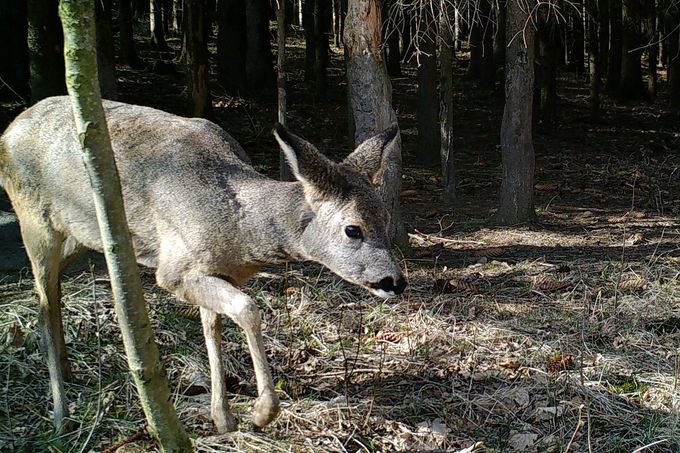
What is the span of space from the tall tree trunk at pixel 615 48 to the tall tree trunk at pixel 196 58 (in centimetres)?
1687

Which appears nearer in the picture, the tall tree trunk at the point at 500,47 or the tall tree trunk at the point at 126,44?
the tall tree trunk at the point at 500,47

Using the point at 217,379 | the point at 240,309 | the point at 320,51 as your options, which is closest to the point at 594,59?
the point at 320,51

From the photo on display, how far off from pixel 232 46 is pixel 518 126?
12.8 metres

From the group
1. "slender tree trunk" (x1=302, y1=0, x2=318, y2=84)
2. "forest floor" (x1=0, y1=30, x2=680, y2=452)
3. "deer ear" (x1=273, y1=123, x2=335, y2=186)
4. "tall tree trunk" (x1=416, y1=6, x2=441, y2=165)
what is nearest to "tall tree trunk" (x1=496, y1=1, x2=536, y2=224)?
"forest floor" (x1=0, y1=30, x2=680, y2=452)

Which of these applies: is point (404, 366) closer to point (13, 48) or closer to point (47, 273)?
point (47, 273)

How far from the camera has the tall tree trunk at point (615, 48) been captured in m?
27.8

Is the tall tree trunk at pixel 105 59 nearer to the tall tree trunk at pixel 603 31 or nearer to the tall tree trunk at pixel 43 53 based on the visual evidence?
the tall tree trunk at pixel 43 53

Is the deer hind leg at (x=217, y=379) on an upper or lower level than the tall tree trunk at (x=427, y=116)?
lower

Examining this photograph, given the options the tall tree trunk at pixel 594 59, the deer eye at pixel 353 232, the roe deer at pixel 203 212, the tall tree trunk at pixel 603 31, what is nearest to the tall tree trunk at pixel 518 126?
the roe deer at pixel 203 212

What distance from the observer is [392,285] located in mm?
4895

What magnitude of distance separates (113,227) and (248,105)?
17.6m

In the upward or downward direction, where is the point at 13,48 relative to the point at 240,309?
upward

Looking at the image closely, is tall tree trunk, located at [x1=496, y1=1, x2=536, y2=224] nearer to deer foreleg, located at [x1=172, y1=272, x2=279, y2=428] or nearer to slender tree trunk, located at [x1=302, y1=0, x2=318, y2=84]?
deer foreleg, located at [x1=172, y1=272, x2=279, y2=428]

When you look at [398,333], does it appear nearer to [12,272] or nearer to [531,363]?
[531,363]
